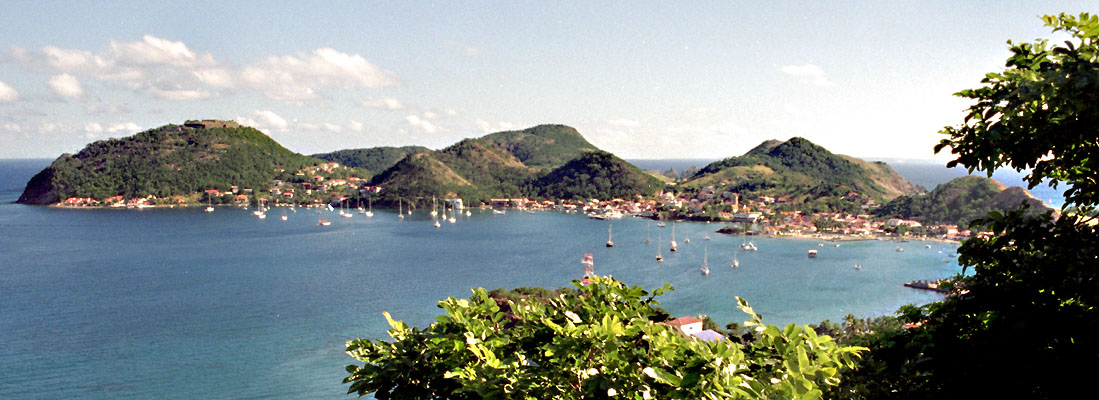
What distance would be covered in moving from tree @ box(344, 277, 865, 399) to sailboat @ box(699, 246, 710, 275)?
37.0 m

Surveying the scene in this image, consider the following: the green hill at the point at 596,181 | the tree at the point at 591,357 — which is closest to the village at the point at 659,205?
the green hill at the point at 596,181

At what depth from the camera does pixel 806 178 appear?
9544 centimetres

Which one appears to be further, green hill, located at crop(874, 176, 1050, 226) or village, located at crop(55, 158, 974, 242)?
village, located at crop(55, 158, 974, 242)

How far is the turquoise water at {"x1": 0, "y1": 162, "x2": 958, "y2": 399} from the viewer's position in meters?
21.1

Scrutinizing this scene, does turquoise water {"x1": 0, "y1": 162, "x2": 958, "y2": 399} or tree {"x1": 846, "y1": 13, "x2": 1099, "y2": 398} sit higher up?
tree {"x1": 846, "y1": 13, "x2": 1099, "y2": 398}

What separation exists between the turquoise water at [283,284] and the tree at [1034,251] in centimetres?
1753

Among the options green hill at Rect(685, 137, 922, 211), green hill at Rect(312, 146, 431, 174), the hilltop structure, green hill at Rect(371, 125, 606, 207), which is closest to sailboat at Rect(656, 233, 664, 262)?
green hill at Rect(685, 137, 922, 211)

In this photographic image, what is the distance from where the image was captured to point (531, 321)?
4.14 meters

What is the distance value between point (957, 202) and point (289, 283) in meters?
61.2

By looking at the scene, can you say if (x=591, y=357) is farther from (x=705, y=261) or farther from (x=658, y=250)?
(x=658, y=250)

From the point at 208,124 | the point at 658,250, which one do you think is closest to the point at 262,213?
the point at 208,124

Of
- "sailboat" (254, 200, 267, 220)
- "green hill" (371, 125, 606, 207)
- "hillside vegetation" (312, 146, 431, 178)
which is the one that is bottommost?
"sailboat" (254, 200, 267, 220)

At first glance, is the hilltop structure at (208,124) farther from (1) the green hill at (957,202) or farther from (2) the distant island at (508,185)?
(1) the green hill at (957,202)

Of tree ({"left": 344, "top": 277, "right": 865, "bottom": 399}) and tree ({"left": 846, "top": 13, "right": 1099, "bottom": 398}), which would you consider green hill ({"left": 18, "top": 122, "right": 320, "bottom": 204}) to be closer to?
tree ({"left": 344, "top": 277, "right": 865, "bottom": 399})
